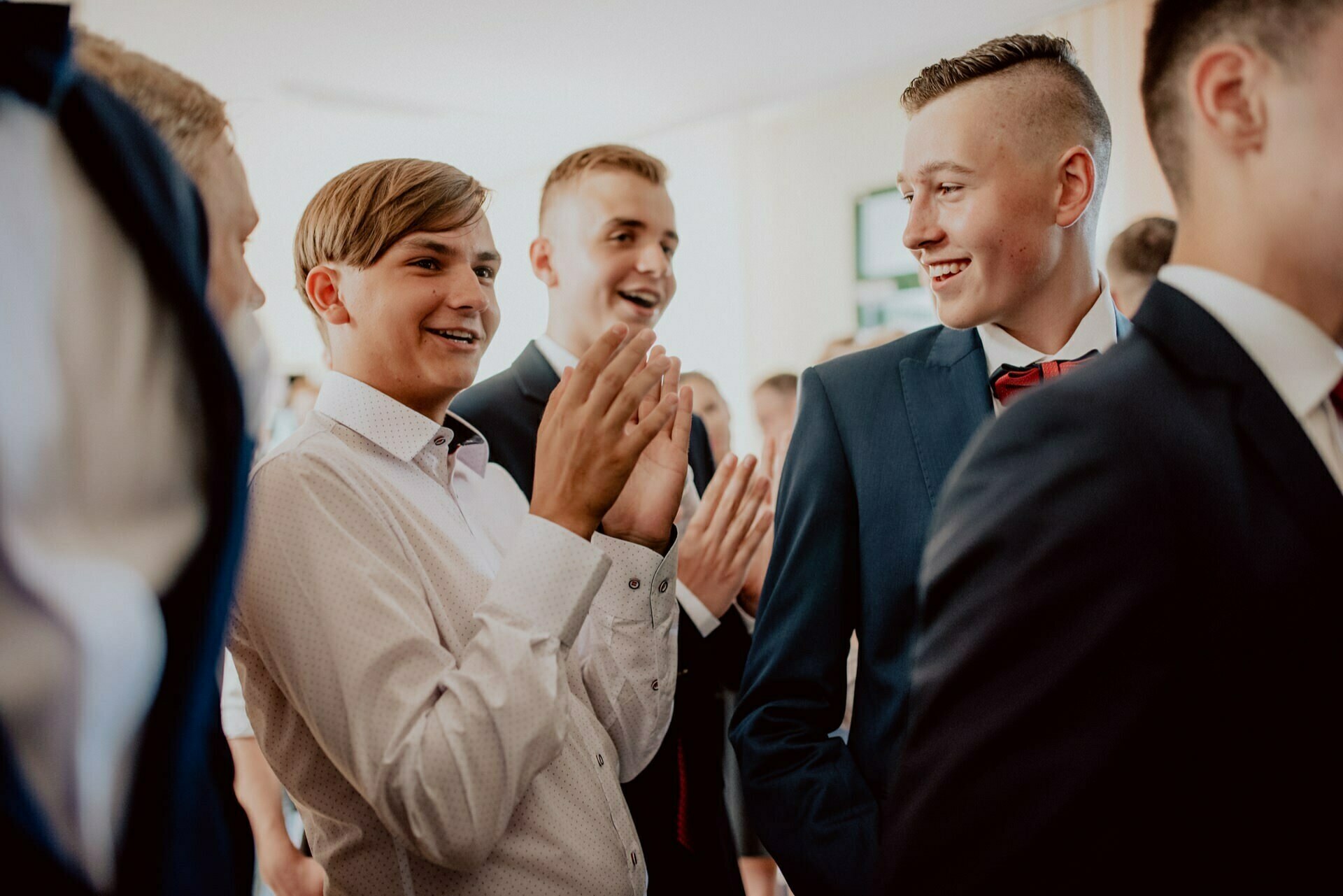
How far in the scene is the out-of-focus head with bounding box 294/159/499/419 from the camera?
1225 mm

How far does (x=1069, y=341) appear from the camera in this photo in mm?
1236

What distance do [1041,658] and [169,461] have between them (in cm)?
56

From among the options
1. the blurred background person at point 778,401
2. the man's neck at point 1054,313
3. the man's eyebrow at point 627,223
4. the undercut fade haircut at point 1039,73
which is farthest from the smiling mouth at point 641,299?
the blurred background person at point 778,401

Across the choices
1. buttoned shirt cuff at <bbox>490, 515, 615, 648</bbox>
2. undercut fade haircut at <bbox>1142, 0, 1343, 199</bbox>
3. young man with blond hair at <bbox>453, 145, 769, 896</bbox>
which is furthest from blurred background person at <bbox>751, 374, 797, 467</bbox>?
undercut fade haircut at <bbox>1142, 0, 1343, 199</bbox>

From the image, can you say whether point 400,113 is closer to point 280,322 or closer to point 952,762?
point 280,322

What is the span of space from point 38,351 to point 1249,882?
0.77 metres

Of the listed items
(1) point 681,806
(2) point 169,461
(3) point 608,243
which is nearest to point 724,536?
(1) point 681,806

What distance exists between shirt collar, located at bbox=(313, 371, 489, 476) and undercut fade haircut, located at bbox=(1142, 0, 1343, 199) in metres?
0.88

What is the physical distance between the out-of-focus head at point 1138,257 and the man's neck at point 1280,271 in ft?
5.02

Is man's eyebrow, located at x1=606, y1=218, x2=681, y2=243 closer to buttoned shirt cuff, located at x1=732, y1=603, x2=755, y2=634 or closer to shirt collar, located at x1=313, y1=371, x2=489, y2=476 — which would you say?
buttoned shirt cuff, located at x1=732, y1=603, x2=755, y2=634

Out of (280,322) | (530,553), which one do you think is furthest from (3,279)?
(280,322)

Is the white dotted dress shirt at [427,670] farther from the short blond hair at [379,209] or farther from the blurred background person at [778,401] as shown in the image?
the blurred background person at [778,401]

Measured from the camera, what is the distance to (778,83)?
5.49 metres

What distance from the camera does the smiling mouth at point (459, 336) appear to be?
125 centimetres
